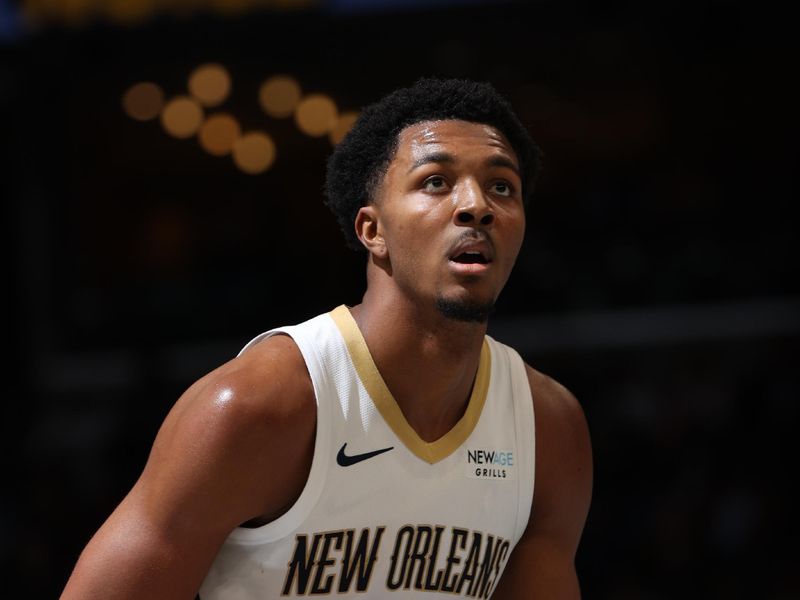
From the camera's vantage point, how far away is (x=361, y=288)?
8.62 meters

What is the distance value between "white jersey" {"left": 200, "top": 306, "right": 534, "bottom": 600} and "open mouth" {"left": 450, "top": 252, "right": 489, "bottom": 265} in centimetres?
32

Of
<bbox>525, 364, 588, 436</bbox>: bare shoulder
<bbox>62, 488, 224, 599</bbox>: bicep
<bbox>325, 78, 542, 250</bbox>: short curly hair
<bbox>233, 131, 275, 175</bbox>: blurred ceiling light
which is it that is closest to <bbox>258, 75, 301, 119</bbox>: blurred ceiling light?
<bbox>233, 131, 275, 175</bbox>: blurred ceiling light

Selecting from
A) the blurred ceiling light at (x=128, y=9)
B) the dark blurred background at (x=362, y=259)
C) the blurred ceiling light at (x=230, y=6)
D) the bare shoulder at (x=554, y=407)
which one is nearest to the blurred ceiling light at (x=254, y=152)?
the dark blurred background at (x=362, y=259)

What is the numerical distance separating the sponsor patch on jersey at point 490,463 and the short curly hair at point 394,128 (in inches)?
23.8

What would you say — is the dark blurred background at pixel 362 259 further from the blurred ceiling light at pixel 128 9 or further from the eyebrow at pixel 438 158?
the eyebrow at pixel 438 158

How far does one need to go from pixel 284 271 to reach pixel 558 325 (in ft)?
6.39

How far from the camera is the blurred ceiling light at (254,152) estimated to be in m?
9.69

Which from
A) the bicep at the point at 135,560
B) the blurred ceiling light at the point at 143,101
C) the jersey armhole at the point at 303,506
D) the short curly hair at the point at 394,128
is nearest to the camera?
the bicep at the point at 135,560

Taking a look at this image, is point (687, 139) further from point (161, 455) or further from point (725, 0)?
point (161, 455)

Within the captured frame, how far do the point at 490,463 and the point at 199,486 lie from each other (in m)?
0.79

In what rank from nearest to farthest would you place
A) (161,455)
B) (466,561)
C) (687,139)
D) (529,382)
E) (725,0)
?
1. (161,455)
2. (466,561)
3. (529,382)
4. (725,0)
5. (687,139)

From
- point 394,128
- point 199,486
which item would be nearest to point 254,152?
point 394,128

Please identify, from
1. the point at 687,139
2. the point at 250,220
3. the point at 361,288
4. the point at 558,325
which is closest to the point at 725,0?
the point at 687,139

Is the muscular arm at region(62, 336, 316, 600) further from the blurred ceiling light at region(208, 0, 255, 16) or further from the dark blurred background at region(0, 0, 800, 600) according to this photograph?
the blurred ceiling light at region(208, 0, 255, 16)
